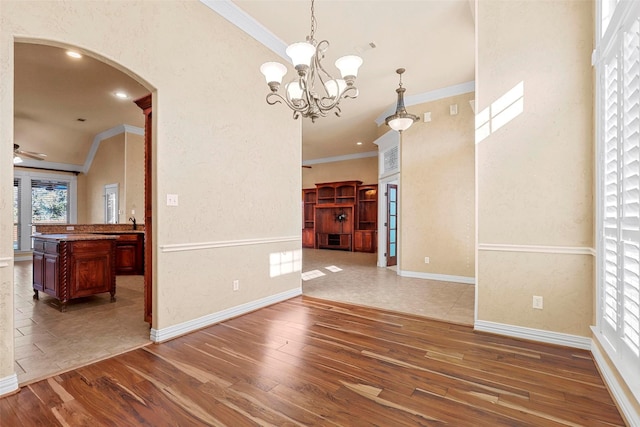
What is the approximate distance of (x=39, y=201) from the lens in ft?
28.9

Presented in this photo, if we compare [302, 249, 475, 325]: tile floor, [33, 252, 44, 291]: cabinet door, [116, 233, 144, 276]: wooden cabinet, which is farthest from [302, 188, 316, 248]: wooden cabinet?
[33, 252, 44, 291]: cabinet door

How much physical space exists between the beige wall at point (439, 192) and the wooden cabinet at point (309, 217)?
5.75m

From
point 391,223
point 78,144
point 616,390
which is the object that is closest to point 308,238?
point 391,223

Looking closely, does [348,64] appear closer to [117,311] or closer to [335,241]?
[117,311]

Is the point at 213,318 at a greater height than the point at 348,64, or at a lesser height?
lesser

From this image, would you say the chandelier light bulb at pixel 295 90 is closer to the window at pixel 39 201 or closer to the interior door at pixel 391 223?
the interior door at pixel 391 223

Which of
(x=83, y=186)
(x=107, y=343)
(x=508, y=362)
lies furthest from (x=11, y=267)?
(x=83, y=186)

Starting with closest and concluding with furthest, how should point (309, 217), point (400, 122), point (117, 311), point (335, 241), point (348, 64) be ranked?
point (348, 64), point (117, 311), point (400, 122), point (335, 241), point (309, 217)

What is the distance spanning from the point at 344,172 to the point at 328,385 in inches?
356

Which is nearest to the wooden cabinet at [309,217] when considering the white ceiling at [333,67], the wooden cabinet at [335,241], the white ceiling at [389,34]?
the wooden cabinet at [335,241]

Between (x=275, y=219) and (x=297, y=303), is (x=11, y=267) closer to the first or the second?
(x=275, y=219)

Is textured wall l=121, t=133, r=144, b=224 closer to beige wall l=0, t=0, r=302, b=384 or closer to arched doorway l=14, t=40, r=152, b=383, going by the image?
arched doorway l=14, t=40, r=152, b=383

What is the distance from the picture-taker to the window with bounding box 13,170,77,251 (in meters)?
8.41

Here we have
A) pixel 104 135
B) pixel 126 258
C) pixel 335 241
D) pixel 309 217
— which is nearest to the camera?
pixel 126 258
